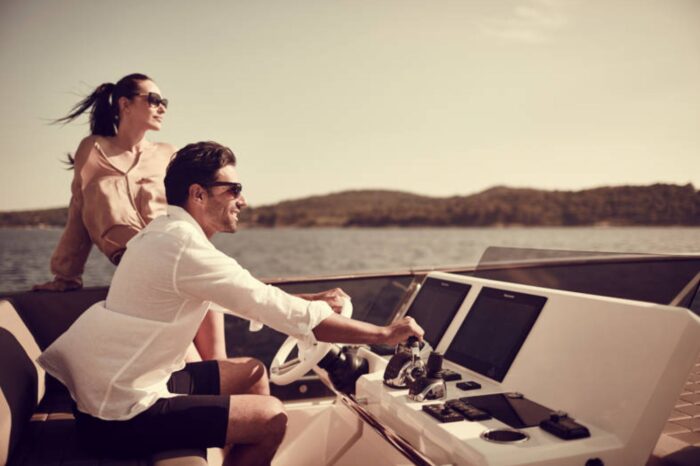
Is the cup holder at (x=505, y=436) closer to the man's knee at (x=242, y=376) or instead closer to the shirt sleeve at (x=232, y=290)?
the shirt sleeve at (x=232, y=290)

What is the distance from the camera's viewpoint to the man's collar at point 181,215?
6.81 ft

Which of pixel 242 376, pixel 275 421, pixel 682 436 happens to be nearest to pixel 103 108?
pixel 242 376

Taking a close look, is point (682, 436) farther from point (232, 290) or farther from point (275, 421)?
point (232, 290)

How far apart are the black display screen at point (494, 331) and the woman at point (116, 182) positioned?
1.40 meters

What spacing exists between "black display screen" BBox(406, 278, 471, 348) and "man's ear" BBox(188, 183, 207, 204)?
1236 mm

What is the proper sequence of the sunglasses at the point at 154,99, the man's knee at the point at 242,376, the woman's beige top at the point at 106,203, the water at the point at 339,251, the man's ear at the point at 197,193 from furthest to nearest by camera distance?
the water at the point at 339,251 → the sunglasses at the point at 154,99 → the woman's beige top at the point at 106,203 → the man's knee at the point at 242,376 → the man's ear at the point at 197,193

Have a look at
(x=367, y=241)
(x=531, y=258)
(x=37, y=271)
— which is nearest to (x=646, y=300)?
(x=531, y=258)

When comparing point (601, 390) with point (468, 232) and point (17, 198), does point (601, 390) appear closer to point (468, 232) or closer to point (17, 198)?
point (17, 198)

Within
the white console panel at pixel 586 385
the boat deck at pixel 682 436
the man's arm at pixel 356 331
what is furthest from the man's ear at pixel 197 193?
the boat deck at pixel 682 436

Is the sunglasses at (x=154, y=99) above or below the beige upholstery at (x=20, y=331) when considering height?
above

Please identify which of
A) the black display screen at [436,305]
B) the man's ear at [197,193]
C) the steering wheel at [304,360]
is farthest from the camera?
the black display screen at [436,305]

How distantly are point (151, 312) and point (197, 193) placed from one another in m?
0.46

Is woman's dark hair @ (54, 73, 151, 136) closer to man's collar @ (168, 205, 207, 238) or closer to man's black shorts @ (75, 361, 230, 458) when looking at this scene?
man's collar @ (168, 205, 207, 238)

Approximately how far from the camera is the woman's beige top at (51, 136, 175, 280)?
3.11 meters
